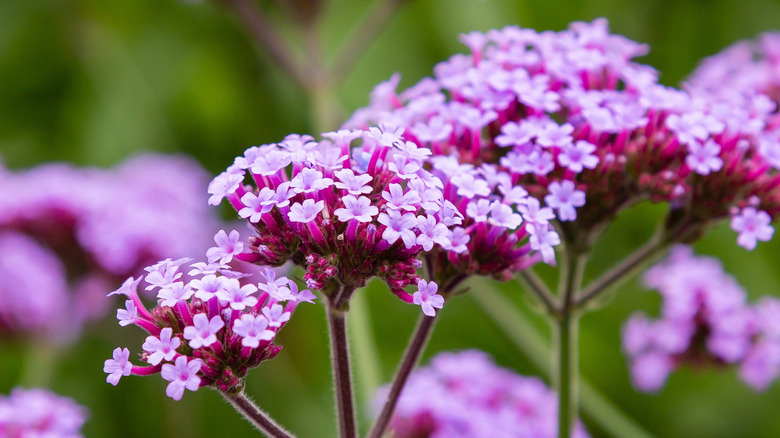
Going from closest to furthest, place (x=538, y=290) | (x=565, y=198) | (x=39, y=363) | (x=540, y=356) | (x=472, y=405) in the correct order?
(x=565, y=198), (x=538, y=290), (x=472, y=405), (x=540, y=356), (x=39, y=363)

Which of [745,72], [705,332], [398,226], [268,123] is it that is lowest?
[398,226]

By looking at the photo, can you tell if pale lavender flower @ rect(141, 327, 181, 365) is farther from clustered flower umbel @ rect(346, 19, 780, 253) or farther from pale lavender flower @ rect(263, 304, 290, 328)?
clustered flower umbel @ rect(346, 19, 780, 253)

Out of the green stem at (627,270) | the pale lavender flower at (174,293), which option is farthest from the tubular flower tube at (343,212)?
the green stem at (627,270)

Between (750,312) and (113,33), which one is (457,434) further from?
(113,33)

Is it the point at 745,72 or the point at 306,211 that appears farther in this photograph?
the point at 745,72

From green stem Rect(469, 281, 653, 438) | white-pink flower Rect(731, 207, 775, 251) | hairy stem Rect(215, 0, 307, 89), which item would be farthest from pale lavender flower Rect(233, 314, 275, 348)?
hairy stem Rect(215, 0, 307, 89)

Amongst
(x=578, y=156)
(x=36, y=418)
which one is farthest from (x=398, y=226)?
(x=36, y=418)

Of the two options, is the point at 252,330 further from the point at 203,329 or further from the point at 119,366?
the point at 119,366
